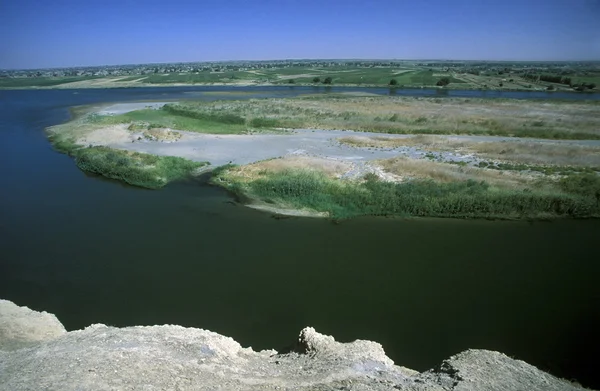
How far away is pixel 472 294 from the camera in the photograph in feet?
45.1

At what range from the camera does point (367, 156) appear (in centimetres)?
3061

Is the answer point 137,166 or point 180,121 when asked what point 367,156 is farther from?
point 180,121

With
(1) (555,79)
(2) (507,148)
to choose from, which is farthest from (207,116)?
(1) (555,79)

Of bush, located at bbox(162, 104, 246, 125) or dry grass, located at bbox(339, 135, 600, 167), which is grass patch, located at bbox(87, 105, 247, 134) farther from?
dry grass, located at bbox(339, 135, 600, 167)

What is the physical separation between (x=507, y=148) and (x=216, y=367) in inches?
1197

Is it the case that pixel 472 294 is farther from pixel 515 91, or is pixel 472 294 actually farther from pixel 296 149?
pixel 515 91

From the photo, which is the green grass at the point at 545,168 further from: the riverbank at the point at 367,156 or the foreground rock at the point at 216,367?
the foreground rock at the point at 216,367

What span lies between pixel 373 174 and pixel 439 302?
12866mm

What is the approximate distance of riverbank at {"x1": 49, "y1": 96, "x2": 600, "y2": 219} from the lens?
20953 millimetres

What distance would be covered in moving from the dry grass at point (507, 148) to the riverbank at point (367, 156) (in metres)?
0.09

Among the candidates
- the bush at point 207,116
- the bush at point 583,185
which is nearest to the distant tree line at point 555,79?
the bush at point 583,185

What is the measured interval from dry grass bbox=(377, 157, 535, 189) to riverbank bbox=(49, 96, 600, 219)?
74 millimetres

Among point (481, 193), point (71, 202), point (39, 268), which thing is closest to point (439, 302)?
point (481, 193)

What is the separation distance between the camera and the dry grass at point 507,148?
92.9ft
